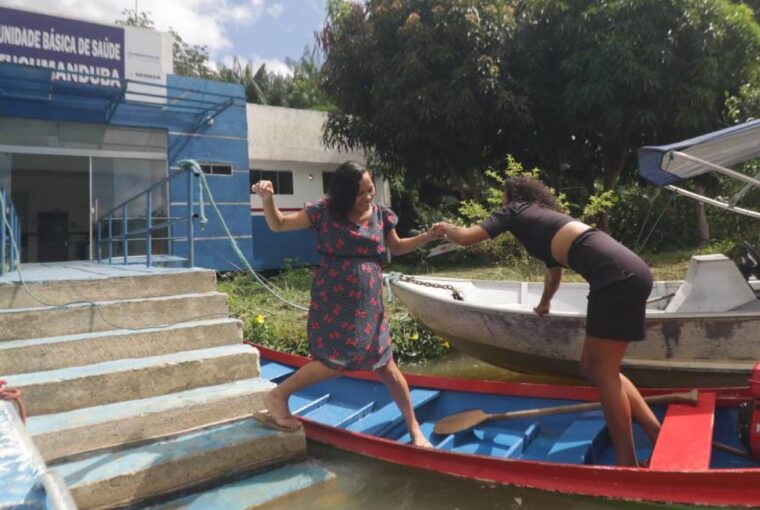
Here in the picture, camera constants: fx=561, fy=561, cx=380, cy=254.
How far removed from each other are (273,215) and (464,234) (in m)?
0.98

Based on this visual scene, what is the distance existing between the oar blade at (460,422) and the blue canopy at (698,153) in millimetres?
2027

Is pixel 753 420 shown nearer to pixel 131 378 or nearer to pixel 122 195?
pixel 131 378

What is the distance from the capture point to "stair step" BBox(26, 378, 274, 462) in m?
2.69

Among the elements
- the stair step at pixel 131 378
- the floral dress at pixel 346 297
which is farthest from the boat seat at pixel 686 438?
the stair step at pixel 131 378

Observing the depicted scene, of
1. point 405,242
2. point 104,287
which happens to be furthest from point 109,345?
point 405,242

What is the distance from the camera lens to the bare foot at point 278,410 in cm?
308

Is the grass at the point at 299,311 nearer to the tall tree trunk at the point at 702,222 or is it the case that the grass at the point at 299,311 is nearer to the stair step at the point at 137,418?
the tall tree trunk at the point at 702,222

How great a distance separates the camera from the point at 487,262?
11.2 metres

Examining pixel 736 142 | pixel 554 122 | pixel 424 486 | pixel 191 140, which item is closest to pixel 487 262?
pixel 554 122

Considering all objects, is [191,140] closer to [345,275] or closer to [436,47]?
[436,47]

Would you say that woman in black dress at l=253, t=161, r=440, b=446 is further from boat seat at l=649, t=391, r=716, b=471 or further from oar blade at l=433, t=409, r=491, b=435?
boat seat at l=649, t=391, r=716, b=471

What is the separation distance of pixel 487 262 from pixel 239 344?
8011mm

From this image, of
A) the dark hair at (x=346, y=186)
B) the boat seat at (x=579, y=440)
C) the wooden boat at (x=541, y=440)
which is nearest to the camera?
the wooden boat at (x=541, y=440)

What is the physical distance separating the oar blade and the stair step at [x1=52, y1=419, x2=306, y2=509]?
80 cm
